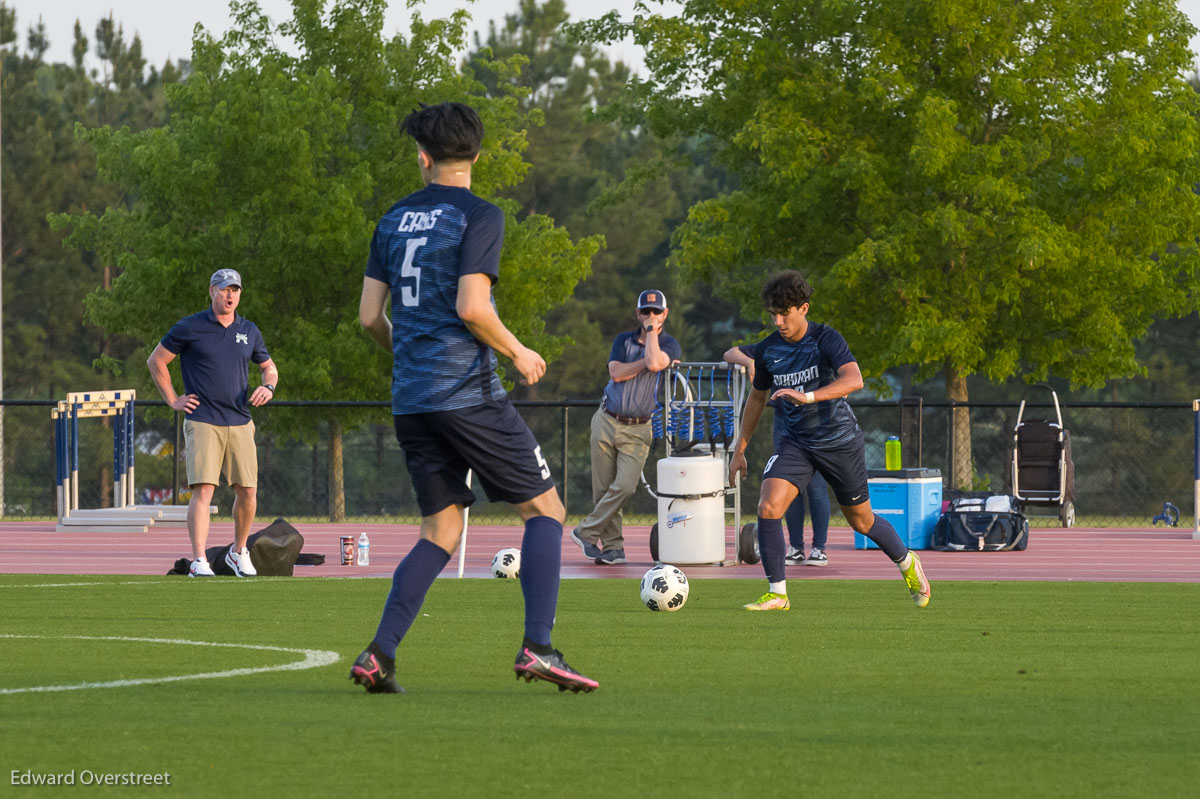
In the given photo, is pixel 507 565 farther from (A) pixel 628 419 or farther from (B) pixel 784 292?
(B) pixel 784 292

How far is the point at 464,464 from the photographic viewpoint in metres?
6.33

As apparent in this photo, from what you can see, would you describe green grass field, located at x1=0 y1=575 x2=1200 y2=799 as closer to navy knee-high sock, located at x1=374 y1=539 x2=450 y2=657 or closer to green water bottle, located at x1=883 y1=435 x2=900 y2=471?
navy knee-high sock, located at x1=374 y1=539 x2=450 y2=657

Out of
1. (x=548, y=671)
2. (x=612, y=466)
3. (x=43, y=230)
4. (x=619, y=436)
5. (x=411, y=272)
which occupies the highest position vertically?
(x=43, y=230)

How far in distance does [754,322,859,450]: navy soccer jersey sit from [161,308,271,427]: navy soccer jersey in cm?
441

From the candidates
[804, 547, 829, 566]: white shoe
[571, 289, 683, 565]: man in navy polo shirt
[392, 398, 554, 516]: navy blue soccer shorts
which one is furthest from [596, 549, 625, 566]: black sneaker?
[392, 398, 554, 516]: navy blue soccer shorts

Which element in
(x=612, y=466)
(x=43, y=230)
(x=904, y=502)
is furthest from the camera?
(x=43, y=230)

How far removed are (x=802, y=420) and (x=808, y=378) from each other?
0.80 feet

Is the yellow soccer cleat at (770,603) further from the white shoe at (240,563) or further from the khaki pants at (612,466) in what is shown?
the white shoe at (240,563)

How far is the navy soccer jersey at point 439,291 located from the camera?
6.15 meters

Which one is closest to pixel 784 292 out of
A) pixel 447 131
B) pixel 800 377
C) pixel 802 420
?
pixel 800 377

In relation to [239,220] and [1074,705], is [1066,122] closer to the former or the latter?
[239,220]

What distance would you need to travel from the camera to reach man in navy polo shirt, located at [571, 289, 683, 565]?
13977mm

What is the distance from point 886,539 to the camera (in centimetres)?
995

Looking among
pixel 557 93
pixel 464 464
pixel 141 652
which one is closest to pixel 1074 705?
pixel 464 464
